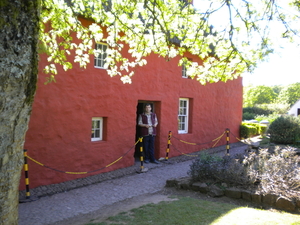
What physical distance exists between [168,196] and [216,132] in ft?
26.6

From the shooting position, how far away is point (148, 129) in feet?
32.9

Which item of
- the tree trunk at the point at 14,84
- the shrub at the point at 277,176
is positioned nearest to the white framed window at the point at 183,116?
the shrub at the point at 277,176

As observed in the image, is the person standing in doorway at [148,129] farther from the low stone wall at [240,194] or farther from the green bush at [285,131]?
the green bush at [285,131]

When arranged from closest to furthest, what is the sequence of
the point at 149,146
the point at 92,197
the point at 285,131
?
1. the point at 92,197
2. the point at 149,146
3. the point at 285,131

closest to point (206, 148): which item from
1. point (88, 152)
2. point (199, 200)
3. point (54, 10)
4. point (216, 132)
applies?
point (216, 132)

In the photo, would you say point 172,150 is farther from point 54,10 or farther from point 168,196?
point 54,10

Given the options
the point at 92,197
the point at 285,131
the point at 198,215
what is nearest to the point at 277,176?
the point at 198,215

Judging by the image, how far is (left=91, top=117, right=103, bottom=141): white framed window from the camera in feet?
28.9

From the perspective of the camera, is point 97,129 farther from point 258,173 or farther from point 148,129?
point 258,173

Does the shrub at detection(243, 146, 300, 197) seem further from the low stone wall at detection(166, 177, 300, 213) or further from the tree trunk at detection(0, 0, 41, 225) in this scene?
the tree trunk at detection(0, 0, 41, 225)

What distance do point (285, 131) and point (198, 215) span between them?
977 cm

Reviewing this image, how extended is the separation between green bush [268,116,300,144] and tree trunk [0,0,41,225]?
12725mm

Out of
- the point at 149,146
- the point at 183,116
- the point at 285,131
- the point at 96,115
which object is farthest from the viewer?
the point at 285,131

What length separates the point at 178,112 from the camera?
1183cm
